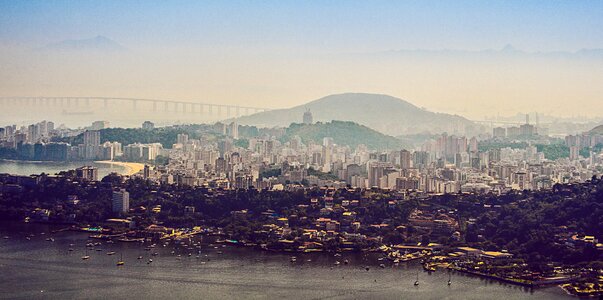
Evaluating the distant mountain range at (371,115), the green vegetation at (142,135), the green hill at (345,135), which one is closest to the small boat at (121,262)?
the green vegetation at (142,135)

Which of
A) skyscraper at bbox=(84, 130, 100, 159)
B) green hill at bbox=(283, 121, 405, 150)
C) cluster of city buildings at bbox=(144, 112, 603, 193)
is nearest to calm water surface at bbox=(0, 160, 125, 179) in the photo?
skyscraper at bbox=(84, 130, 100, 159)

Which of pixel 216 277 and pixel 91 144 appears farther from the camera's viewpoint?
pixel 91 144

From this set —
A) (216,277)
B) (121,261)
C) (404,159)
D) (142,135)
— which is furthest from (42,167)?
(216,277)

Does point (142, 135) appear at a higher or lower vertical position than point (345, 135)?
lower

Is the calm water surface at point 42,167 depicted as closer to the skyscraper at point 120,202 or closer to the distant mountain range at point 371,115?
the skyscraper at point 120,202

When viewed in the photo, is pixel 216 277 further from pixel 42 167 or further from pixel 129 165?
pixel 129 165
